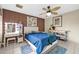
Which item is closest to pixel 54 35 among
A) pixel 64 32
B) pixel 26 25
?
pixel 64 32

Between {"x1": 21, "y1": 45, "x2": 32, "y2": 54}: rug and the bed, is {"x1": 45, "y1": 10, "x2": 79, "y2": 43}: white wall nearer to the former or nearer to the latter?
the bed

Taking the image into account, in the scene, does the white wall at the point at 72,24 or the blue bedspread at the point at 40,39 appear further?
the blue bedspread at the point at 40,39

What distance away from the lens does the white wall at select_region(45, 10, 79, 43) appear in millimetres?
1682

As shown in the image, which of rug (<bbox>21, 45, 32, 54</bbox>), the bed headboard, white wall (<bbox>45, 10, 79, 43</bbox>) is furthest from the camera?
the bed headboard

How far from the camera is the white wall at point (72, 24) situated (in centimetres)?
168

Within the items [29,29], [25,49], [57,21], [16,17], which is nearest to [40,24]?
[29,29]

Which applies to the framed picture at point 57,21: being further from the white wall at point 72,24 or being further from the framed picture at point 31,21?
the framed picture at point 31,21

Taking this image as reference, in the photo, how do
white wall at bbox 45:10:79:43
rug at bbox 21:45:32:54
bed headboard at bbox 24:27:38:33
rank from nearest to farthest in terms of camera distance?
1. white wall at bbox 45:10:79:43
2. rug at bbox 21:45:32:54
3. bed headboard at bbox 24:27:38:33

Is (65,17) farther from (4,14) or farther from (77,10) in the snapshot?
(4,14)

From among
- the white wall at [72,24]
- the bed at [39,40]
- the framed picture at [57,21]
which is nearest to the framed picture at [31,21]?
the bed at [39,40]

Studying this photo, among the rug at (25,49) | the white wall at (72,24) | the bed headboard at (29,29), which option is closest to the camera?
the white wall at (72,24)

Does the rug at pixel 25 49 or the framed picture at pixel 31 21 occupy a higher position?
→ the framed picture at pixel 31 21

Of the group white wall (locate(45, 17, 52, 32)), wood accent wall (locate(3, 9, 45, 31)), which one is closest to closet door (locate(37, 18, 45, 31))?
wood accent wall (locate(3, 9, 45, 31))
